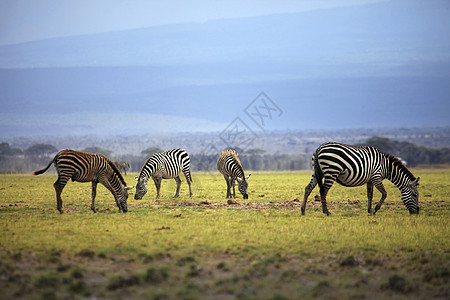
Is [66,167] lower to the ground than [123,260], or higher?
higher

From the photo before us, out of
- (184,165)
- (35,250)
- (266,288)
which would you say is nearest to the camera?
(266,288)

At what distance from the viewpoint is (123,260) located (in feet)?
33.2

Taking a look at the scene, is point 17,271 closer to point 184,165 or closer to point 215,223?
point 215,223

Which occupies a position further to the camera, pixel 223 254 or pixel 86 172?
pixel 86 172

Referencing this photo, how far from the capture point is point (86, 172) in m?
16.3

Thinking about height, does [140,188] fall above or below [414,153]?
below

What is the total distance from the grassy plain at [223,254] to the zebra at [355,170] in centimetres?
74

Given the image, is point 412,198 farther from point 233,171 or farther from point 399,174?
point 233,171

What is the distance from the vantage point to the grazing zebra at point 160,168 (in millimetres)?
20406

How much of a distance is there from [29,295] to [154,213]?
866 centimetres

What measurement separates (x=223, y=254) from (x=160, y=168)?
36.8 ft


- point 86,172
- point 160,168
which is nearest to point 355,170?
point 86,172

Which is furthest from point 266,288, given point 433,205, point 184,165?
point 184,165

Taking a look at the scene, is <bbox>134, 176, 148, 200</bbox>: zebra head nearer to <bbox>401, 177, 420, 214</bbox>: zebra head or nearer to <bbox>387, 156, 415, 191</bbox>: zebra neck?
<bbox>387, 156, 415, 191</bbox>: zebra neck
